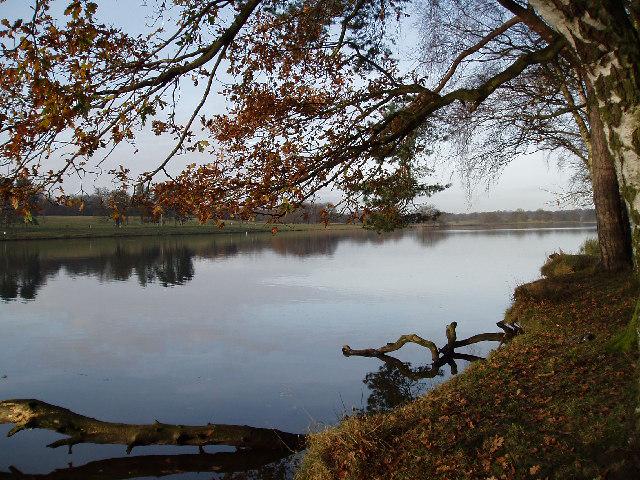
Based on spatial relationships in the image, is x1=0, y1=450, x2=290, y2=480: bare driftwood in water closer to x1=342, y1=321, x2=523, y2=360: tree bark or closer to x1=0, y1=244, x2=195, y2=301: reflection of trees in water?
x1=342, y1=321, x2=523, y2=360: tree bark

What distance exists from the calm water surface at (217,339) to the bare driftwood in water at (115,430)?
22.8 inches

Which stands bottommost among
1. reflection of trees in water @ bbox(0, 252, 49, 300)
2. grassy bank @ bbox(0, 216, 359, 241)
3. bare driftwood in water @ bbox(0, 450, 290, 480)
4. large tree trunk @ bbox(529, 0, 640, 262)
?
bare driftwood in water @ bbox(0, 450, 290, 480)

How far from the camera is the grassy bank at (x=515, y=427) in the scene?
537cm

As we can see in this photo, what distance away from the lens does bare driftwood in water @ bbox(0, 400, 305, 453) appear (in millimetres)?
8602

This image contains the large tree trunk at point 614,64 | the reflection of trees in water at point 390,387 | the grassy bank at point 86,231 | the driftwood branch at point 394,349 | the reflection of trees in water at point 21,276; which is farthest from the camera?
the grassy bank at point 86,231

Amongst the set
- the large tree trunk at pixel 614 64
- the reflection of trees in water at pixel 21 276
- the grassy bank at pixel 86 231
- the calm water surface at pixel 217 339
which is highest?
the large tree trunk at pixel 614 64

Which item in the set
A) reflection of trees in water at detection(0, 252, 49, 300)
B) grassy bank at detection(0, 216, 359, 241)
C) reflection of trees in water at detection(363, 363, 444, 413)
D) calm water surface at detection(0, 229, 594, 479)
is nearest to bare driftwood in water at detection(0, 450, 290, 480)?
calm water surface at detection(0, 229, 594, 479)

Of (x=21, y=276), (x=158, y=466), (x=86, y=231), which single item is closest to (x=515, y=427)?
(x=158, y=466)

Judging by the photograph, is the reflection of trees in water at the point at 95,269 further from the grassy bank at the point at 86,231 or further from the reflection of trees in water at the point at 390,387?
the reflection of trees in water at the point at 390,387

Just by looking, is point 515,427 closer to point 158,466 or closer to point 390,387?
point 158,466

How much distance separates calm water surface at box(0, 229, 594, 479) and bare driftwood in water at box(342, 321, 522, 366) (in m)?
0.49

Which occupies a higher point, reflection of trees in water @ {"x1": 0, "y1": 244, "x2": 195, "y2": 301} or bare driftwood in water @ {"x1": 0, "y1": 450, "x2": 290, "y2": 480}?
reflection of trees in water @ {"x1": 0, "y1": 244, "x2": 195, "y2": 301}

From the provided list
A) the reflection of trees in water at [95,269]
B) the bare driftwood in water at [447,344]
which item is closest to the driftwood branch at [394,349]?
the bare driftwood in water at [447,344]

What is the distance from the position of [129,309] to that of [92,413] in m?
13.4
